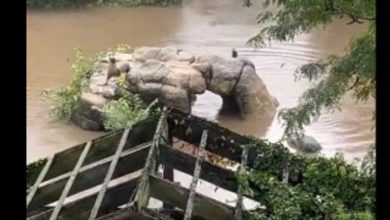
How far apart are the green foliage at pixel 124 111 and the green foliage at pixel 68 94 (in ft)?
2.60

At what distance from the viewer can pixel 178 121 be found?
516cm

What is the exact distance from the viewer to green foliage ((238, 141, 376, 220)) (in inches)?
162

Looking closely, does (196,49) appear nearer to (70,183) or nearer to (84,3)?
(84,3)

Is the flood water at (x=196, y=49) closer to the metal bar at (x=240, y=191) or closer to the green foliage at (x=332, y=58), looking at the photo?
the metal bar at (x=240, y=191)

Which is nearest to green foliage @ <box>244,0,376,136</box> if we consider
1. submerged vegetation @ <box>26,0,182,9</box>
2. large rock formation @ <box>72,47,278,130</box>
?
large rock formation @ <box>72,47,278,130</box>

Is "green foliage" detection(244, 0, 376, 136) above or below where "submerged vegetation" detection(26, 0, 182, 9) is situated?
above

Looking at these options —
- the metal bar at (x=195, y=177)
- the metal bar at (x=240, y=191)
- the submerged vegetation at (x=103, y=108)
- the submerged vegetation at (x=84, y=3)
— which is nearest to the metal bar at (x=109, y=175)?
the metal bar at (x=195, y=177)

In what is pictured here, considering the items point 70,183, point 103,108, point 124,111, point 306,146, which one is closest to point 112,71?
point 103,108

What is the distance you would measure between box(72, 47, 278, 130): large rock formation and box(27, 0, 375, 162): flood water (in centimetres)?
24

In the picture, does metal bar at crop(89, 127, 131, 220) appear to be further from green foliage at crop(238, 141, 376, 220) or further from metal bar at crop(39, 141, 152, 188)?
green foliage at crop(238, 141, 376, 220)

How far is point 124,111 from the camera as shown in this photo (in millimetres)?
8836

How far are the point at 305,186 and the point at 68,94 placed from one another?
19.9 ft

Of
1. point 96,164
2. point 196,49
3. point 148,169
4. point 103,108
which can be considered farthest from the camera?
point 196,49
